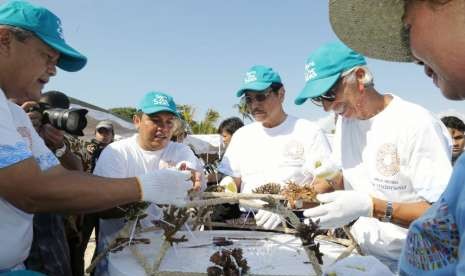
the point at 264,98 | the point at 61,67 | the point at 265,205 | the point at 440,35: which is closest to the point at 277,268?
the point at 265,205

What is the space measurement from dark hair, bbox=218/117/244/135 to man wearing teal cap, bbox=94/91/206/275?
3.27m

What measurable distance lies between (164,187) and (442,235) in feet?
4.13

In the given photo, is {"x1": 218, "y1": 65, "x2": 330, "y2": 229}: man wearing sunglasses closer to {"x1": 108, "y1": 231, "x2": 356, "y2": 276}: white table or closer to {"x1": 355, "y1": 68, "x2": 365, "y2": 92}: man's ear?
{"x1": 108, "y1": 231, "x2": 356, "y2": 276}: white table

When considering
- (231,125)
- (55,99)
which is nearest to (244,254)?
(55,99)

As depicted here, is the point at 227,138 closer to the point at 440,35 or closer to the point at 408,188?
the point at 408,188

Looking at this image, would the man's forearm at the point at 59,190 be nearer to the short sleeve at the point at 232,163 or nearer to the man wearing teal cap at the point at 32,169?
the man wearing teal cap at the point at 32,169

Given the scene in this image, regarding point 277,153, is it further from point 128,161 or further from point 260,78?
point 128,161

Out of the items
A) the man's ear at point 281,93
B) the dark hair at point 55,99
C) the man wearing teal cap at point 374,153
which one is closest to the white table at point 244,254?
the man wearing teal cap at point 374,153

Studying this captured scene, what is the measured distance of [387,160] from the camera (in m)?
1.91

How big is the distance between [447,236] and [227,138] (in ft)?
18.9

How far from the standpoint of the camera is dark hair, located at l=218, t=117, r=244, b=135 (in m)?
6.46

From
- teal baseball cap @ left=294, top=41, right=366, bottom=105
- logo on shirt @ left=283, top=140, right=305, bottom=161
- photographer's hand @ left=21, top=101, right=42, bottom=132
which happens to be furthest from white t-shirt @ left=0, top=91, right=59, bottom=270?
logo on shirt @ left=283, top=140, right=305, bottom=161

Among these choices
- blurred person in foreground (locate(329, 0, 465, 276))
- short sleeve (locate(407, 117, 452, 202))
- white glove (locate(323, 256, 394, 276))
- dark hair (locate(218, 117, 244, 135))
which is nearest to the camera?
blurred person in foreground (locate(329, 0, 465, 276))

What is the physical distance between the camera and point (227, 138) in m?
6.46
